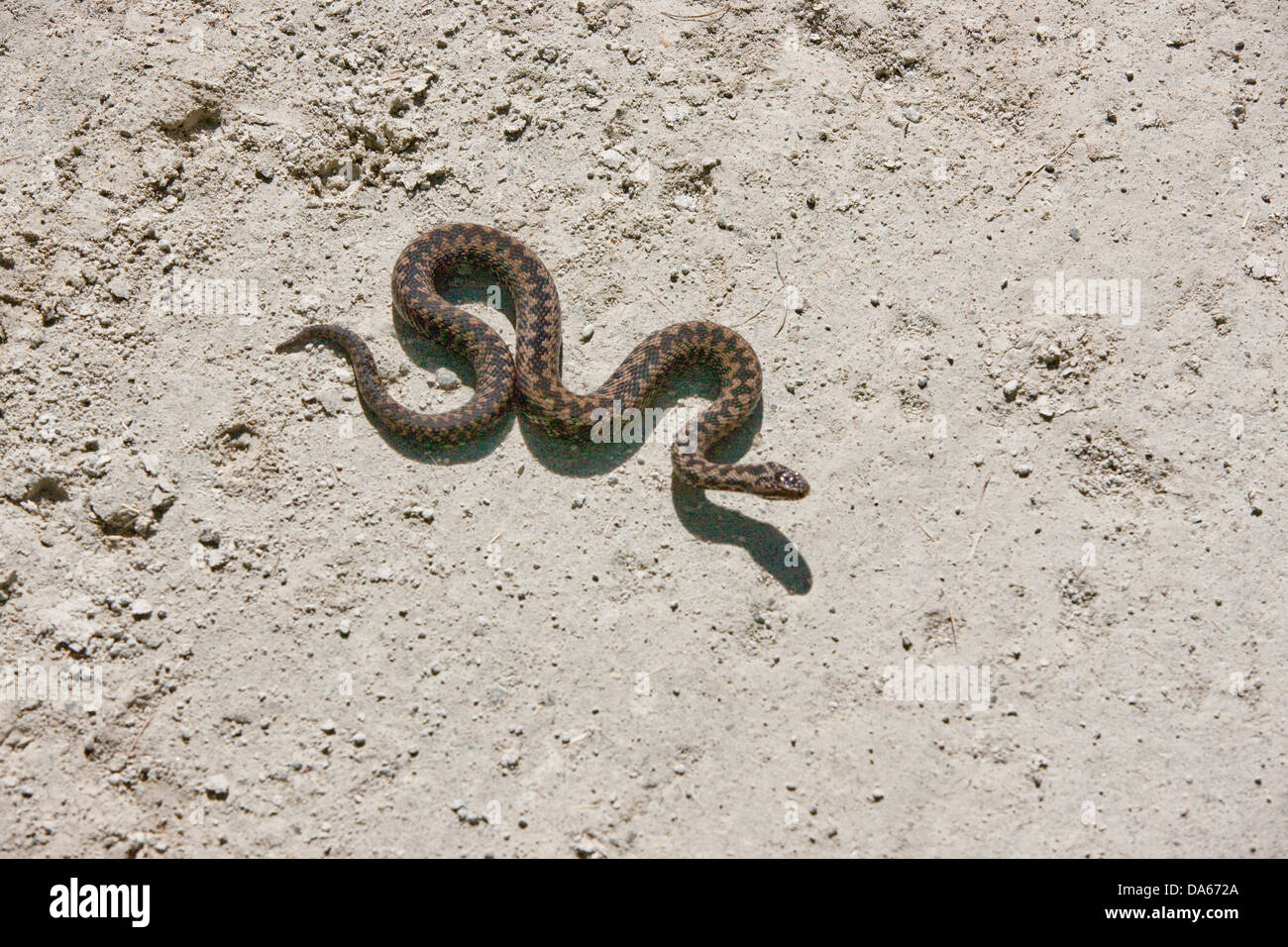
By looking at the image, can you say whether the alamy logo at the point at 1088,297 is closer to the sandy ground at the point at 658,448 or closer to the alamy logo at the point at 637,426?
the sandy ground at the point at 658,448

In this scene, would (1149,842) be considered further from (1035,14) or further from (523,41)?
(523,41)

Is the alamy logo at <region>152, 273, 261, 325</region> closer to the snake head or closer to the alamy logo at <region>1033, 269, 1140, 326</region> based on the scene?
the snake head

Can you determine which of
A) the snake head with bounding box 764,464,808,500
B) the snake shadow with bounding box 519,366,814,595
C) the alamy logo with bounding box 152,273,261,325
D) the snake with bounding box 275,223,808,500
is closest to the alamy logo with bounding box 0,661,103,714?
the snake with bounding box 275,223,808,500

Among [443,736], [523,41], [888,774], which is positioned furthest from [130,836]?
[523,41]

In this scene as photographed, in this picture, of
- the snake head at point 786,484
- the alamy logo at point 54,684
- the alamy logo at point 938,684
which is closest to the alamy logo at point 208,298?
the alamy logo at point 54,684

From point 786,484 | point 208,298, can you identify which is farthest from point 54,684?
point 786,484
